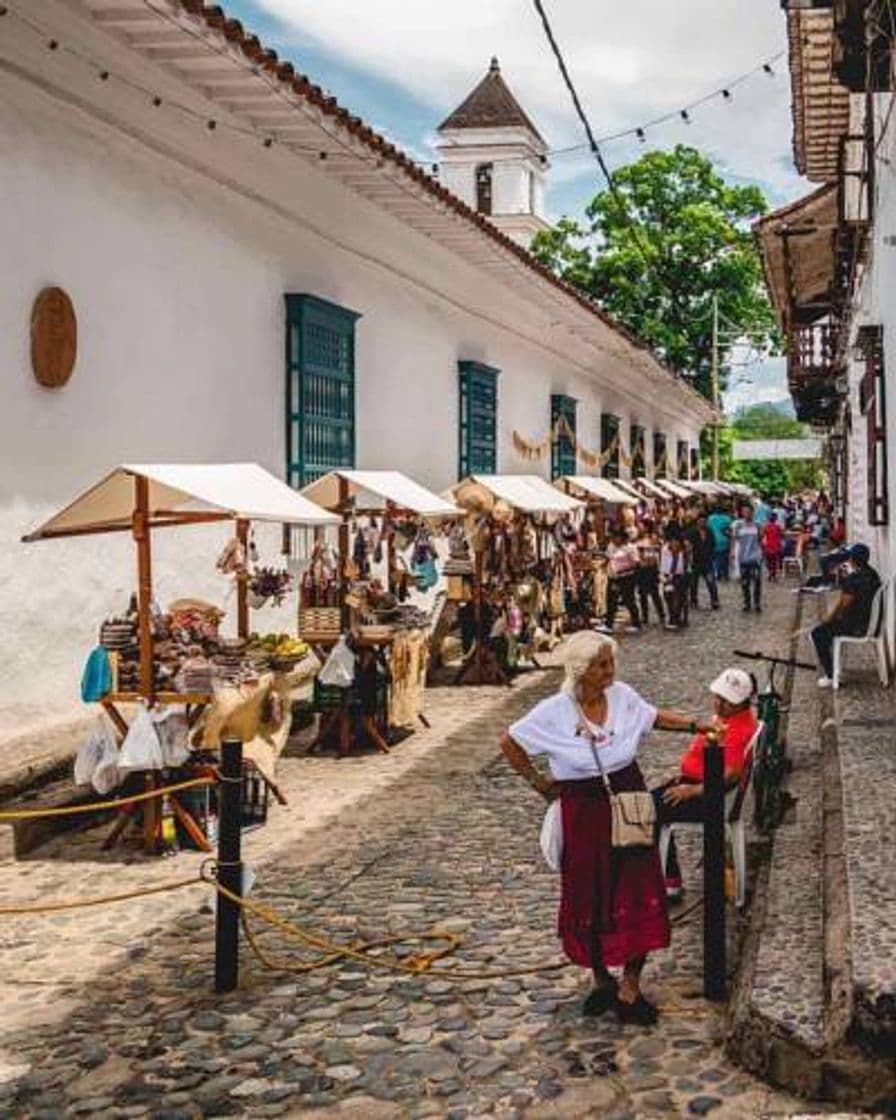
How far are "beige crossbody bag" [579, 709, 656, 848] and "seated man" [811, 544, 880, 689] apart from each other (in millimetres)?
6211

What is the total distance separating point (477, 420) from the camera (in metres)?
16.7

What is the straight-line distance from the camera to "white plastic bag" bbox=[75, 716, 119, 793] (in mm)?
7074

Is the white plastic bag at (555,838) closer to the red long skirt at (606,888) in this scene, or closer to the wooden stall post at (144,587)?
the red long skirt at (606,888)

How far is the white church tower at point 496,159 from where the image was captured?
1716 inches

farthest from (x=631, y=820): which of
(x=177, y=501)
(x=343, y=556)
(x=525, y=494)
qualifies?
(x=525, y=494)

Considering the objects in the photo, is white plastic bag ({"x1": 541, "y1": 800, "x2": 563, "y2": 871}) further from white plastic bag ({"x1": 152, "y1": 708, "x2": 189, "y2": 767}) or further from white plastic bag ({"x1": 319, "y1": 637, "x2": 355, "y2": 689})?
white plastic bag ({"x1": 319, "y1": 637, "x2": 355, "y2": 689})

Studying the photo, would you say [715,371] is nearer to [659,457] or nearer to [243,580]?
[659,457]

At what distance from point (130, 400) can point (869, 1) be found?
492 centimetres

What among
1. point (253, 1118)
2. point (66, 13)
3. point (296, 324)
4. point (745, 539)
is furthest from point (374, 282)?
point (253, 1118)

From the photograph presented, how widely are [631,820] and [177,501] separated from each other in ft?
12.6

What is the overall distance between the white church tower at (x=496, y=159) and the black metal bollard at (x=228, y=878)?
129 ft

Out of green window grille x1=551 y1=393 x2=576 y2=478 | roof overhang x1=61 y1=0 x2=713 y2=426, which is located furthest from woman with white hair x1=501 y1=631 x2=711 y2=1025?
green window grille x1=551 y1=393 x2=576 y2=478

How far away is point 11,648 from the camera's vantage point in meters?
7.68

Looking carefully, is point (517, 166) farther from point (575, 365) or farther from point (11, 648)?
point (11, 648)
